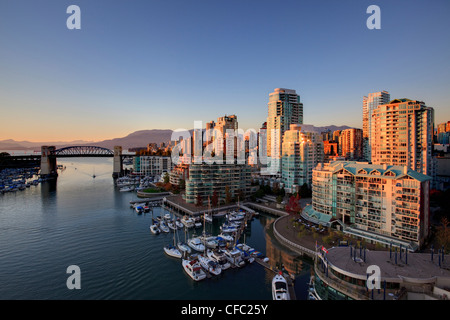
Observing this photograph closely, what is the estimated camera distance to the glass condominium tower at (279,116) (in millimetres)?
61547

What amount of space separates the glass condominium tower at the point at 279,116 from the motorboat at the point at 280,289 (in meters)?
42.3

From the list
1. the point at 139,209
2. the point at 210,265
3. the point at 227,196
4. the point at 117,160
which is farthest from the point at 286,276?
the point at 117,160

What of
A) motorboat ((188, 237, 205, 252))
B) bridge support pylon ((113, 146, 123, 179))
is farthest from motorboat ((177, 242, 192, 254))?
bridge support pylon ((113, 146, 123, 179))

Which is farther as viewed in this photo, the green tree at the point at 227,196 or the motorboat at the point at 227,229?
the green tree at the point at 227,196

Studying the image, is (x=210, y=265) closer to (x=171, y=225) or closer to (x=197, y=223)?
(x=171, y=225)

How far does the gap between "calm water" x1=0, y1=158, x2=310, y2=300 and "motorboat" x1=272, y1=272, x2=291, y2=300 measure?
69cm

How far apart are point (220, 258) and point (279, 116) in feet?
173

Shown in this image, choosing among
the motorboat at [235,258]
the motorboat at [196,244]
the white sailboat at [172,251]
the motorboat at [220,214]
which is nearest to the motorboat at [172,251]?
the white sailboat at [172,251]

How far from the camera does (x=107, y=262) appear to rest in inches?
700

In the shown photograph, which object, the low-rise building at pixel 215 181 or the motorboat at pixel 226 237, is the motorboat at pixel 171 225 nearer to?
the motorboat at pixel 226 237

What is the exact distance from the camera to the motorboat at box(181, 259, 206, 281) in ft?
52.6

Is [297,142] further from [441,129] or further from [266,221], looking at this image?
[441,129]
